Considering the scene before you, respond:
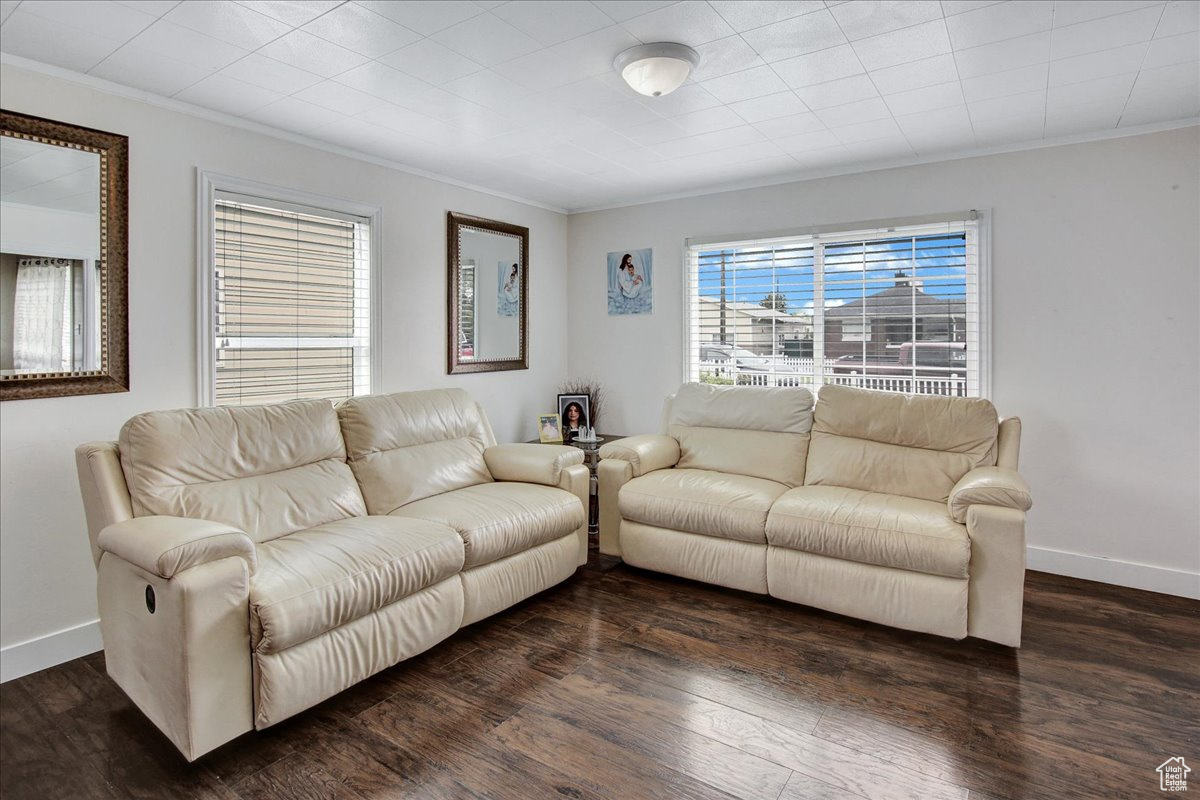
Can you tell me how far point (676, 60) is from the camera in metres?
2.35

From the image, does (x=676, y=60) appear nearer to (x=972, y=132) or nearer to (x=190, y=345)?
(x=972, y=132)

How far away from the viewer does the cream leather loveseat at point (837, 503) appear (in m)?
2.60

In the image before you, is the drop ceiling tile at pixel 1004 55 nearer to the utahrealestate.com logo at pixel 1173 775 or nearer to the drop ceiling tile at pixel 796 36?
the drop ceiling tile at pixel 796 36

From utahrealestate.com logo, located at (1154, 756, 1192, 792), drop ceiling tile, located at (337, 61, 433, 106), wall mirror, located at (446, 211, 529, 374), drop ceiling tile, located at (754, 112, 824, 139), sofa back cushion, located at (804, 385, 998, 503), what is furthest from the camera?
wall mirror, located at (446, 211, 529, 374)

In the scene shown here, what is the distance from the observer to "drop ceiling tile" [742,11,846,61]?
2.16 meters

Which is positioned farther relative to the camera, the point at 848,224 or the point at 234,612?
the point at 848,224

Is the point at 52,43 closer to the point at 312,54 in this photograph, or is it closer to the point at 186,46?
the point at 186,46

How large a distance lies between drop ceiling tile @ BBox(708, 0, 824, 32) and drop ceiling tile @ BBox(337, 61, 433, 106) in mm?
1282

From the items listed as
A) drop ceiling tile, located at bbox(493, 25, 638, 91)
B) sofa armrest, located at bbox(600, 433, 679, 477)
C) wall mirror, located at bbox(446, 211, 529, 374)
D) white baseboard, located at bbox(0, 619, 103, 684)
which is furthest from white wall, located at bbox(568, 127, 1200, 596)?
white baseboard, located at bbox(0, 619, 103, 684)

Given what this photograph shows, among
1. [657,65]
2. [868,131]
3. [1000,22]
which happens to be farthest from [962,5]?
[868,131]

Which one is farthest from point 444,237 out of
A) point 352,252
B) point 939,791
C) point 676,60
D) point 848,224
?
point 939,791

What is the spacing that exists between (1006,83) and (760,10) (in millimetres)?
1322

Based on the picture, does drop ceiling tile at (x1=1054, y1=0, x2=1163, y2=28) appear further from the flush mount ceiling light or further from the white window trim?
the white window trim

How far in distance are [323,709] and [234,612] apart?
1.80ft
